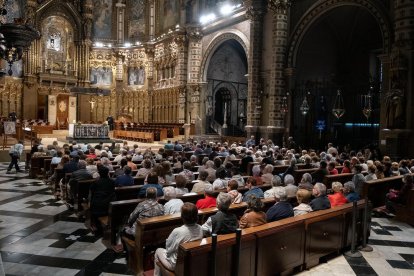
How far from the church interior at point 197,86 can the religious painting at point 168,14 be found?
0.57ft

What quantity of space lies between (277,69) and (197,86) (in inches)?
367

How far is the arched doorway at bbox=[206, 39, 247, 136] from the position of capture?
91.6 ft

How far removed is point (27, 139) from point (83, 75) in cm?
1377

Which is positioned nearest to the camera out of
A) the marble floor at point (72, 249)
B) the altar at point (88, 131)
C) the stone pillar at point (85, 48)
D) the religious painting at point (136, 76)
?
the marble floor at point (72, 249)

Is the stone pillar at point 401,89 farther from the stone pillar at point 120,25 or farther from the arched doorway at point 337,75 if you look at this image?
the stone pillar at point 120,25

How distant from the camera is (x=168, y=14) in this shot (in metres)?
31.3

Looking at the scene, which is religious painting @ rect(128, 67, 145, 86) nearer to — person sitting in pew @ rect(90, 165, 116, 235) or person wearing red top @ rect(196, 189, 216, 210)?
person sitting in pew @ rect(90, 165, 116, 235)

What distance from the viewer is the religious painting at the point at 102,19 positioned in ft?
115

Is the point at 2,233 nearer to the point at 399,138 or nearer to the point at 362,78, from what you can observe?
the point at 399,138

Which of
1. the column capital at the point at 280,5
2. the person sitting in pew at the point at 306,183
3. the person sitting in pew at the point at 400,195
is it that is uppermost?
the column capital at the point at 280,5

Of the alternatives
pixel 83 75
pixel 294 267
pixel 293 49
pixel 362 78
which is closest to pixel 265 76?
pixel 293 49

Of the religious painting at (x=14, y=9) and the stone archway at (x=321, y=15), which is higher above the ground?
the religious painting at (x=14, y=9)

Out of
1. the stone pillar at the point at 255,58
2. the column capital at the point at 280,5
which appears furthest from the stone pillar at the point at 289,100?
the column capital at the point at 280,5

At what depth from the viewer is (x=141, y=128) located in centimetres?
2723
